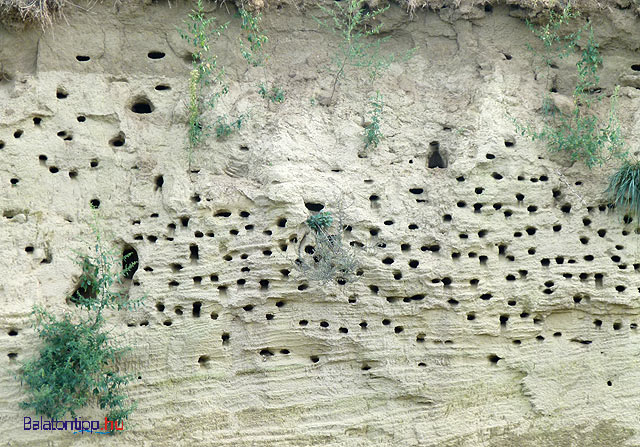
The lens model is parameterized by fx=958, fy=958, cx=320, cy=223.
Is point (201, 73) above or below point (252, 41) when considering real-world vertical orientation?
below

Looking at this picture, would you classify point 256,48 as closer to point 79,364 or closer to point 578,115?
point 578,115

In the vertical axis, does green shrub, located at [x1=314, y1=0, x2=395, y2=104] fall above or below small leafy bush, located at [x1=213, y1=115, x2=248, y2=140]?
above

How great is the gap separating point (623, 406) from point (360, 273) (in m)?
2.46

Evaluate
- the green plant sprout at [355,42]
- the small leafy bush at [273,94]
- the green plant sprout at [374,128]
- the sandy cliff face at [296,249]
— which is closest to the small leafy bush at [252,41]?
the sandy cliff face at [296,249]

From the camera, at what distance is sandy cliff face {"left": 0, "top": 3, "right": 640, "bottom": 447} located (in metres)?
7.86

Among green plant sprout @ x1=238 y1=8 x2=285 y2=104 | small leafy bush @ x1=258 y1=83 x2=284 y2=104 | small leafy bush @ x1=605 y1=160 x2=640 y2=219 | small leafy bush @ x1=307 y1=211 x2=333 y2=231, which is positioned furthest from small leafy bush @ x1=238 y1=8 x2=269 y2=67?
small leafy bush @ x1=605 y1=160 x2=640 y2=219

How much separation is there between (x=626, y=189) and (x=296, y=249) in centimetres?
291

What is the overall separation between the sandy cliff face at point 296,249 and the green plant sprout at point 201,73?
0.12 m

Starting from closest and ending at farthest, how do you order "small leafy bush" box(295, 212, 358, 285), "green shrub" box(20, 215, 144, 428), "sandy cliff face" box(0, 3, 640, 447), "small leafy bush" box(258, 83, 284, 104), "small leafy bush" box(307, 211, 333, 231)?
"green shrub" box(20, 215, 144, 428) → "sandy cliff face" box(0, 3, 640, 447) → "small leafy bush" box(295, 212, 358, 285) → "small leafy bush" box(307, 211, 333, 231) → "small leafy bush" box(258, 83, 284, 104)

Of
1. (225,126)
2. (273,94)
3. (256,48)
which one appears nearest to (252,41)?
(256,48)

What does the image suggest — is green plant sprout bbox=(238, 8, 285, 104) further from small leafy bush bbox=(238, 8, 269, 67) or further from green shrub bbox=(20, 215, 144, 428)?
green shrub bbox=(20, 215, 144, 428)

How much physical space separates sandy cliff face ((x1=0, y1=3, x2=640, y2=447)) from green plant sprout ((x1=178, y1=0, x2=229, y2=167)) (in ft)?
0.39

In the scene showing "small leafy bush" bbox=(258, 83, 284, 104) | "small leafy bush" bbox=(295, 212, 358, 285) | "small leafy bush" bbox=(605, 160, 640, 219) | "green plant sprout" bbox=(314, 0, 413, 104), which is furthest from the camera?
"green plant sprout" bbox=(314, 0, 413, 104)

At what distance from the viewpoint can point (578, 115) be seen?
8.83 meters
